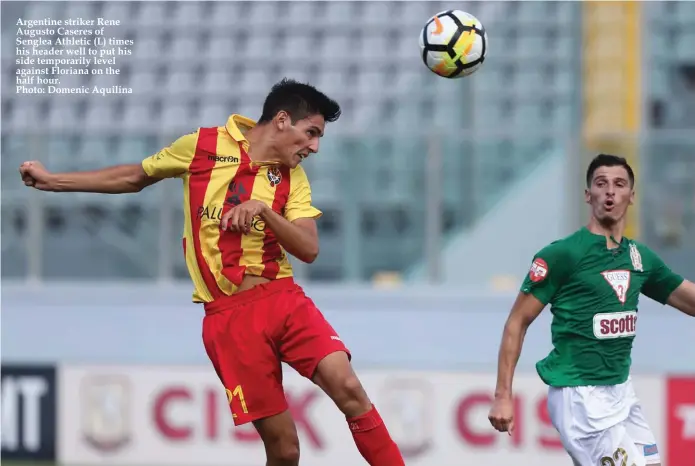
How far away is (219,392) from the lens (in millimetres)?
7684

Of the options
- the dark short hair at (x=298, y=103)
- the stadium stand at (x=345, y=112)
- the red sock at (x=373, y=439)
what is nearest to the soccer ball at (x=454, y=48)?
the dark short hair at (x=298, y=103)

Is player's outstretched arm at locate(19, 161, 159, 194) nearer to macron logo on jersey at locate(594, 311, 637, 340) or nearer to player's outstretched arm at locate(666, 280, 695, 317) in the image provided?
macron logo on jersey at locate(594, 311, 637, 340)

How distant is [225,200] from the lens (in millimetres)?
4492

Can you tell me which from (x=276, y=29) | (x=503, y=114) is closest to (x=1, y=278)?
(x=276, y=29)

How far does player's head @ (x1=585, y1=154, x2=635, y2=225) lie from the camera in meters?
4.16

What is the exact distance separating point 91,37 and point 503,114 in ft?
12.6

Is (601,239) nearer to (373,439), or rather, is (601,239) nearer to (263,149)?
(373,439)

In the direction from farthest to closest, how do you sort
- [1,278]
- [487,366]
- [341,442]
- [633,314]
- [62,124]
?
[62,124] → [1,278] → [487,366] → [341,442] → [633,314]

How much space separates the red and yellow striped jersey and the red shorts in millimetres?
80

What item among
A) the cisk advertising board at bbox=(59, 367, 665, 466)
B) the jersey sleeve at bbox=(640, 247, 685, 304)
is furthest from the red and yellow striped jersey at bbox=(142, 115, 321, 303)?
the cisk advertising board at bbox=(59, 367, 665, 466)

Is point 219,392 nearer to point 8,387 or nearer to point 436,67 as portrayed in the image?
point 8,387

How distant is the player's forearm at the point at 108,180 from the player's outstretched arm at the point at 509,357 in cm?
158

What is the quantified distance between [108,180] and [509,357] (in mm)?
1735

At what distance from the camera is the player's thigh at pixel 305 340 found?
4.39 metres
